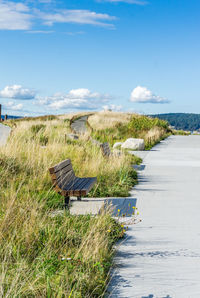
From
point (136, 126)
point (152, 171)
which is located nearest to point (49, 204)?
point (152, 171)

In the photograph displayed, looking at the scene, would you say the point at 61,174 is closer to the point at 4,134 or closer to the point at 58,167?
the point at 58,167

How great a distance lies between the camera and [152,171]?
13.2 metres

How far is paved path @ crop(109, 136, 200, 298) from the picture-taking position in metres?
4.20

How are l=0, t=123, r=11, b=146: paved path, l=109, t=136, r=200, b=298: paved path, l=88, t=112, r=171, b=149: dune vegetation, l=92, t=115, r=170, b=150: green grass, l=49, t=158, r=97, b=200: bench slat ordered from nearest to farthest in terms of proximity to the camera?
l=109, t=136, r=200, b=298: paved path → l=49, t=158, r=97, b=200: bench slat → l=0, t=123, r=11, b=146: paved path → l=88, t=112, r=171, b=149: dune vegetation → l=92, t=115, r=170, b=150: green grass

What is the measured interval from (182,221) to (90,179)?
2.19m

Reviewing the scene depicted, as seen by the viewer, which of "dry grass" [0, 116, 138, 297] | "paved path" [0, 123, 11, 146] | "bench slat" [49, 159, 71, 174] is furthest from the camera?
"paved path" [0, 123, 11, 146]

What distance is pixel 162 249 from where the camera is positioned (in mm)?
5355

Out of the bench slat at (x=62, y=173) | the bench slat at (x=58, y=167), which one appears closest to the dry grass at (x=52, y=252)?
the bench slat at (x=62, y=173)

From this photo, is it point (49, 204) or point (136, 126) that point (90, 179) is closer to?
point (49, 204)

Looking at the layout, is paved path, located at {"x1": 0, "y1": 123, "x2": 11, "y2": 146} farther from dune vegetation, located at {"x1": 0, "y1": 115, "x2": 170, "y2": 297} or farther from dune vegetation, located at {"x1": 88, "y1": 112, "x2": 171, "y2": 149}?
dune vegetation, located at {"x1": 0, "y1": 115, "x2": 170, "y2": 297}

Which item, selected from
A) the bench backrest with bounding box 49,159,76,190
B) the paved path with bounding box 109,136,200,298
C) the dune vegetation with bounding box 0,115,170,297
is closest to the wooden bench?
the bench backrest with bounding box 49,159,76,190

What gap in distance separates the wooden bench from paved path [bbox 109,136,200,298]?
3.39 ft

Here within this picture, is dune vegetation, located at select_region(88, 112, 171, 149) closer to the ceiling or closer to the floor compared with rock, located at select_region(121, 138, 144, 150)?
closer to the ceiling

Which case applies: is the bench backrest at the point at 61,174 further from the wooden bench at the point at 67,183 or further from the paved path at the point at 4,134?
the paved path at the point at 4,134
